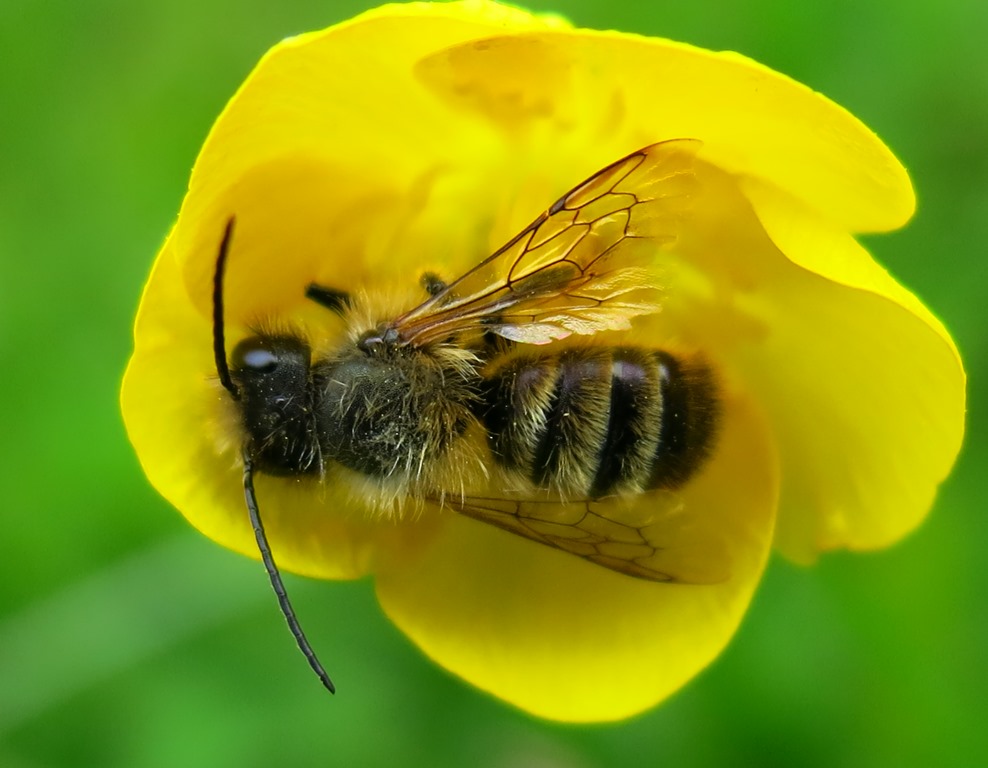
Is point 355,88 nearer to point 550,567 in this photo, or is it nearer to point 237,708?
point 550,567

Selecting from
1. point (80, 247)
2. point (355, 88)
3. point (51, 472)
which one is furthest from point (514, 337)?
point (80, 247)

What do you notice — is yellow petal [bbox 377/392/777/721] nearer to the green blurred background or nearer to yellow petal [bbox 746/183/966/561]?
yellow petal [bbox 746/183/966/561]

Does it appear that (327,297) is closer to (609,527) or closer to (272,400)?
(272,400)

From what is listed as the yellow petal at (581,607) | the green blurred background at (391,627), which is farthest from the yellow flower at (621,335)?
the green blurred background at (391,627)

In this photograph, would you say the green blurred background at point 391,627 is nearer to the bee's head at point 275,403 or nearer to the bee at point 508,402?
the bee at point 508,402

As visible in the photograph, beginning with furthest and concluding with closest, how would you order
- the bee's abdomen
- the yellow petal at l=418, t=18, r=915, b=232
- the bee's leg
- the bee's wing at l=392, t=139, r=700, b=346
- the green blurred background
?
the green blurred background
the bee's leg
the bee's abdomen
the bee's wing at l=392, t=139, r=700, b=346
the yellow petal at l=418, t=18, r=915, b=232

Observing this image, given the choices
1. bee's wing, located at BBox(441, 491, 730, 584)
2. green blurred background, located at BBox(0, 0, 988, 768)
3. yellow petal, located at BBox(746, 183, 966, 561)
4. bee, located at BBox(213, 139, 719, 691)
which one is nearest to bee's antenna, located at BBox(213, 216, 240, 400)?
bee, located at BBox(213, 139, 719, 691)

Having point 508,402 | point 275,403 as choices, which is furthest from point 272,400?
point 508,402

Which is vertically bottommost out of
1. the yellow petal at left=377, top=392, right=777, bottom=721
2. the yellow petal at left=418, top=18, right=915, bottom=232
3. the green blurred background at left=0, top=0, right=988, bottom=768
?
the green blurred background at left=0, top=0, right=988, bottom=768
